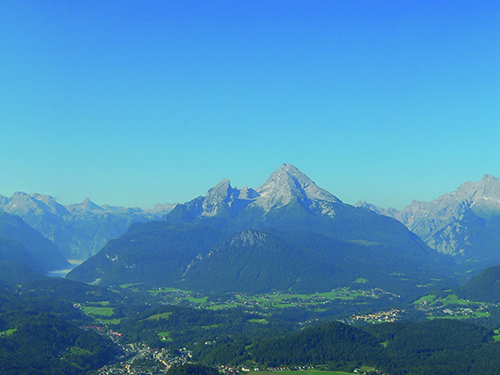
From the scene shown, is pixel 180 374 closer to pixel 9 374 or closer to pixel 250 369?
pixel 250 369

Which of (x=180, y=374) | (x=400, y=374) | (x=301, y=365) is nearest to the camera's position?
(x=180, y=374)

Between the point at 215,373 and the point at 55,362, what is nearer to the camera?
the point at 215,373

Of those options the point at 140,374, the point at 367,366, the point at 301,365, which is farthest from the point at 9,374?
the point at 367,366

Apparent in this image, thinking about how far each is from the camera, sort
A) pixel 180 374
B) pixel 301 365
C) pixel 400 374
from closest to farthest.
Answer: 1. pixel 180 374
2. pixel 400 374
3. pixel 301 365

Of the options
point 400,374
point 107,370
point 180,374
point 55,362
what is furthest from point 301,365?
point 55,362

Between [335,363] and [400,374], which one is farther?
[335,363]

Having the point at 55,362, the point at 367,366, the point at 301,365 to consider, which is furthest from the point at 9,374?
the point at 367,366

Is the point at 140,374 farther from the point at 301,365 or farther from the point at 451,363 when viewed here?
the point at 451,363
